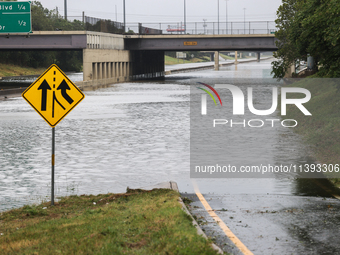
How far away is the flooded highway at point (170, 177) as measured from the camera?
885cm

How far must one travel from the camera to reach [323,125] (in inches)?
875

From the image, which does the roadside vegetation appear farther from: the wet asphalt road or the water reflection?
the wet asphalt road

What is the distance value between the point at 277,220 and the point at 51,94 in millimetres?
5030

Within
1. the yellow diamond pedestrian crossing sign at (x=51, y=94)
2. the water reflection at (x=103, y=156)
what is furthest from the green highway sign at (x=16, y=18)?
the yellow diamond pedestrian crossing sign at (x=51, y=94)

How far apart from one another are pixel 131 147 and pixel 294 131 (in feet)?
26.2

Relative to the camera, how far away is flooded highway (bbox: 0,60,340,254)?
885cm

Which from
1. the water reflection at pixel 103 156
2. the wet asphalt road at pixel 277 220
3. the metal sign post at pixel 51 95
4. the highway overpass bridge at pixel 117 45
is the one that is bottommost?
the water reflection at pixel 103 156

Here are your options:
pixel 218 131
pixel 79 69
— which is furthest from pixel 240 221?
pixel 79 69

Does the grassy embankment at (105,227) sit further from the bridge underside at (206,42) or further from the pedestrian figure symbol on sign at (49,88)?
the bridge underside at (206,42)

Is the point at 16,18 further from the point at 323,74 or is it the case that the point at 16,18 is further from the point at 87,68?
the point at 323,74

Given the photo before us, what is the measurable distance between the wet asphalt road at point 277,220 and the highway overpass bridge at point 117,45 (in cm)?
4951

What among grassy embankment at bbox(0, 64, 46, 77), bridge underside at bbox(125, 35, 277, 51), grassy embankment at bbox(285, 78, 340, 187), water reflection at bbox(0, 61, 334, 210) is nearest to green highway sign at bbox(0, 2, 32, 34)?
water reflection at bbox(0, 61, 334, 210)

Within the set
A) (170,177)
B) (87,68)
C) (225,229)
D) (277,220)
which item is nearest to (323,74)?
(170,177)

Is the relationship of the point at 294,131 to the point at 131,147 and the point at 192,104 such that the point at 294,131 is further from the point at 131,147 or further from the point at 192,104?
the point at 192,104
